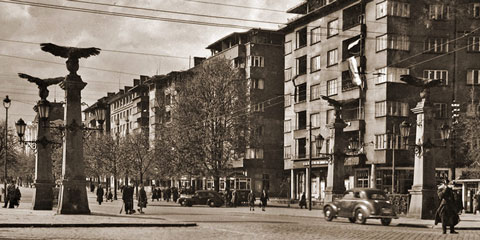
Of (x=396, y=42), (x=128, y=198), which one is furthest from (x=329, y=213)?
(x=396, y=42)

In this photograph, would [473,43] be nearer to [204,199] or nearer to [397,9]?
[397,9]

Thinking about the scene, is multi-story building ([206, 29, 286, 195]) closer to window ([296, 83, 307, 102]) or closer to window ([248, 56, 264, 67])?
window ([248, 56, 264, 67])

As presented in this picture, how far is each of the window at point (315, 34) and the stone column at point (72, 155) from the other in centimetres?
4454

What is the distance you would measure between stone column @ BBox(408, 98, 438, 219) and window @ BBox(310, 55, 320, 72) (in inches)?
1513

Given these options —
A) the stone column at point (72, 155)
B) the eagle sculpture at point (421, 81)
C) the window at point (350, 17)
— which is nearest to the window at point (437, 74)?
the window at point (350, 17)

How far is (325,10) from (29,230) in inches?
2052

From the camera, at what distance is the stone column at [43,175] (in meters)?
32.5

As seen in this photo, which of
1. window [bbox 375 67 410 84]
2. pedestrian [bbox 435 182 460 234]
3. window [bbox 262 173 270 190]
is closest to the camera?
pedestrian [bbox 435 182 460 234]

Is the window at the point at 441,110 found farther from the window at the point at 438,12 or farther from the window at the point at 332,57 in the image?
the window at the point at 332,57

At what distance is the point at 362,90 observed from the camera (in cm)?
6209

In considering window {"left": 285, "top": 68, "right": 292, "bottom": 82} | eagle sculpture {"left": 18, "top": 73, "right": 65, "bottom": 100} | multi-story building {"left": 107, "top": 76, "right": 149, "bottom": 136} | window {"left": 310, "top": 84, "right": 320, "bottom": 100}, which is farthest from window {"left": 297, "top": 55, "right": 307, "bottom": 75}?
eagle sculpture {"left": 18, "top": 73, "right": 65, "bottom": 100}

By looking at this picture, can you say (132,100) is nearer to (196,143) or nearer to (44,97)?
(196,143)

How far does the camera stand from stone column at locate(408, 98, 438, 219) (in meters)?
31.2

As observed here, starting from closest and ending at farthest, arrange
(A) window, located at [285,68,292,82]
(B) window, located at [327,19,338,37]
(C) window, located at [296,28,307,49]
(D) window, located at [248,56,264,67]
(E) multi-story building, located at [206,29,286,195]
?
1. (B) window, located at [327,19,338,37]
2. (C) window, located at [296,28,307,49]
3. (A) window, located at [285,68,292,82]
4. (E) multi-story building, located at [206,29,286,195]
5. (D) window, located at [248,56,264,67]
